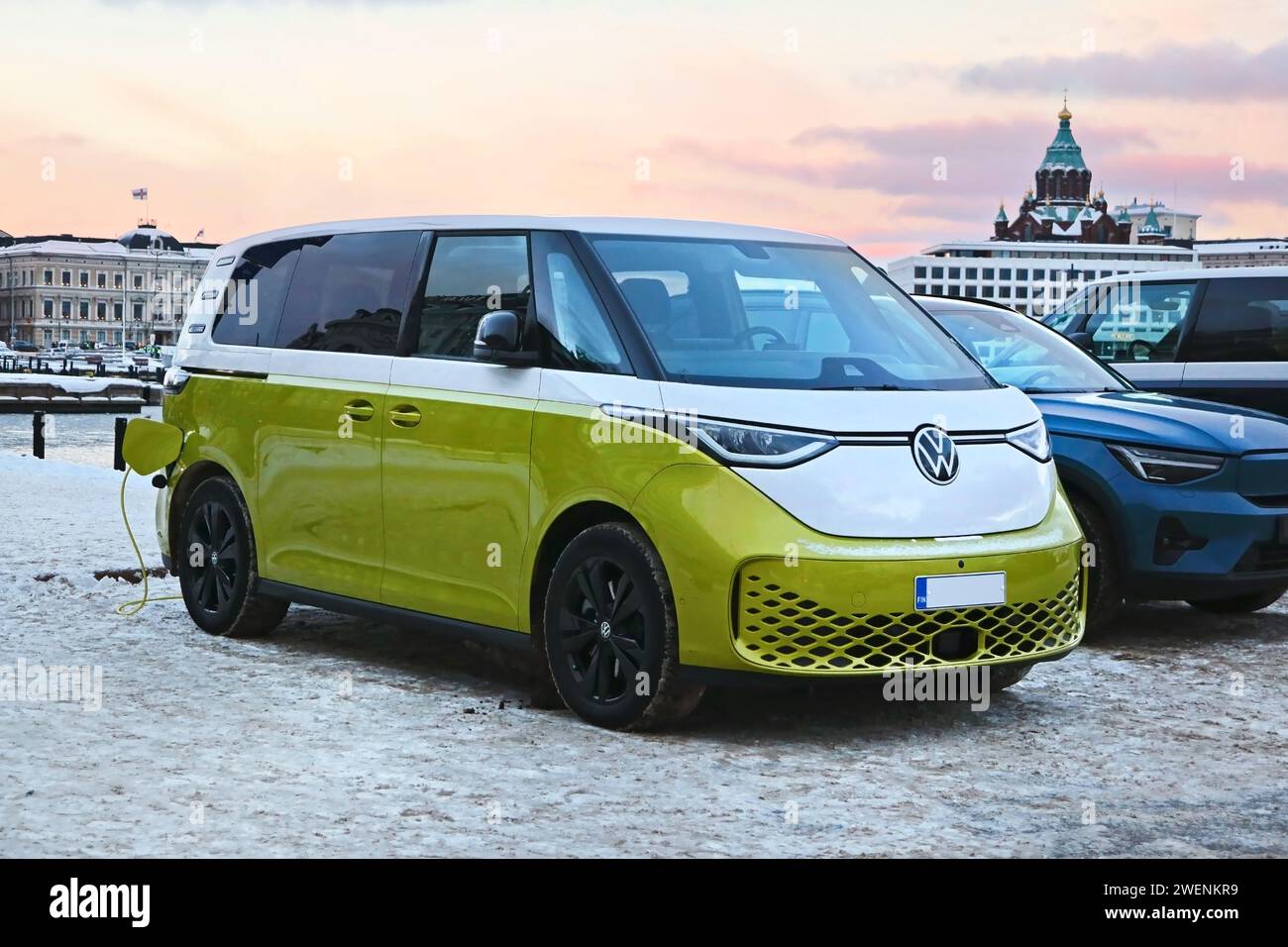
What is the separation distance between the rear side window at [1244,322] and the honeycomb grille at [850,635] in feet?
18.0

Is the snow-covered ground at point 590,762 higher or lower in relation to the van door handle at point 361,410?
lower

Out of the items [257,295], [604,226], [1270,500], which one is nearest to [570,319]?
[604,226]

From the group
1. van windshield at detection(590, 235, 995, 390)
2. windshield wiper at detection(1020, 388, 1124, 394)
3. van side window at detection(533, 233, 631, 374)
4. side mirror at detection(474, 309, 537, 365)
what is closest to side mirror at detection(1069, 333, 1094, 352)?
windshield wiper at detection(1020, 388, 1124, 394)

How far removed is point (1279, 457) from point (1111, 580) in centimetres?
97

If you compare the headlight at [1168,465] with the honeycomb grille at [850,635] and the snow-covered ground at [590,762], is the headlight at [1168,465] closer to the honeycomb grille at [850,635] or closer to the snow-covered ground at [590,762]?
the snow-covered ground at [590,762]

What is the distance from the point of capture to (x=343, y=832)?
4.90 m

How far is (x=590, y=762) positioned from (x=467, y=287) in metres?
2.09

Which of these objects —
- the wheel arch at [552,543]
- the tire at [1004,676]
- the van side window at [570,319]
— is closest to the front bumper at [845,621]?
the wheel arch at [552,543]

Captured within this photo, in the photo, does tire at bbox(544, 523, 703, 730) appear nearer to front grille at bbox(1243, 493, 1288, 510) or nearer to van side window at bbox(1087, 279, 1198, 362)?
front grille at bbox(1243, 493, 1288, 510)

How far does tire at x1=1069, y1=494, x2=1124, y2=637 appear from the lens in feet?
27.7

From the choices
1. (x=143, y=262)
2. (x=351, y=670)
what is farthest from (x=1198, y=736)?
(x=143, y=262)

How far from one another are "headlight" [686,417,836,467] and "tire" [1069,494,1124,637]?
287 centimetres

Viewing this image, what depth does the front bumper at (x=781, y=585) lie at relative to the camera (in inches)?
232
